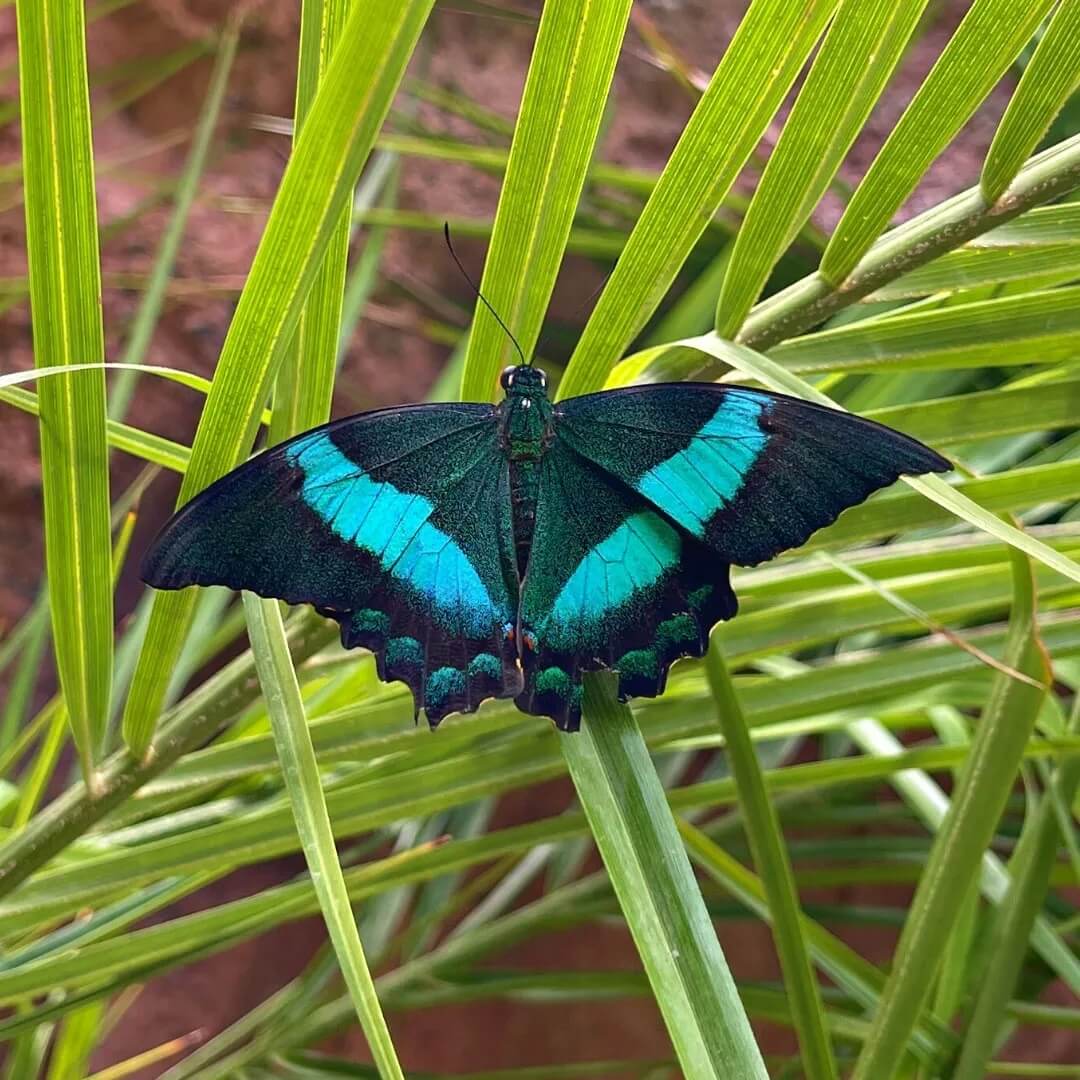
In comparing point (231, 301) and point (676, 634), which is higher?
point (231, 301)

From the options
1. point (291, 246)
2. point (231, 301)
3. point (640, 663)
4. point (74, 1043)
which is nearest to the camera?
point (291, 246)

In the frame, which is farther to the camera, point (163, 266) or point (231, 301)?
point (231, 301)

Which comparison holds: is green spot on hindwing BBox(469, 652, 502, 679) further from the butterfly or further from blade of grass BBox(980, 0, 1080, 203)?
blade of grass BBox(980, 0, 1080, 203)

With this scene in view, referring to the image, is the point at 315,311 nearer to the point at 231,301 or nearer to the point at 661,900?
the point at 661,900

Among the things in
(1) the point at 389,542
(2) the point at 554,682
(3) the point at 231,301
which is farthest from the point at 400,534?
(3) the point at 231,301

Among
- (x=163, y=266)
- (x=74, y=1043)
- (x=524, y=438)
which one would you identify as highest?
(x=163, y=266)

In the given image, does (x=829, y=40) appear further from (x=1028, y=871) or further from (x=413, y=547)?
(x=1028, y=871)
